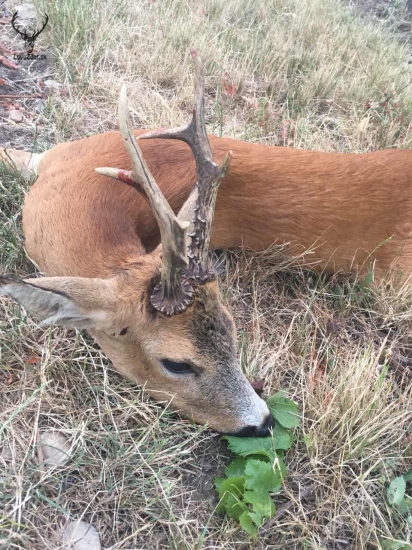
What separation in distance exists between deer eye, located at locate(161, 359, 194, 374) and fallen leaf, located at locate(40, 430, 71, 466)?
620 millimetres

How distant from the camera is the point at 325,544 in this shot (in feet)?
9.04

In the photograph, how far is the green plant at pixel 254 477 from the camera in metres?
2.62

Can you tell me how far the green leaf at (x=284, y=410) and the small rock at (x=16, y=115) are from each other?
3.15m

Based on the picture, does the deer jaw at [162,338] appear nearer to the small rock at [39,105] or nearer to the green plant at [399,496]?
the green plant at [399,496]

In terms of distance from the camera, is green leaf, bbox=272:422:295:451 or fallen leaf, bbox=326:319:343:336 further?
→ fallen leaf, bbox=326:319:343:336

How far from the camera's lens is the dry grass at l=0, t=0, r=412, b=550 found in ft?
8.77

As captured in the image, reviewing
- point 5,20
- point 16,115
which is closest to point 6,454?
point 16,115

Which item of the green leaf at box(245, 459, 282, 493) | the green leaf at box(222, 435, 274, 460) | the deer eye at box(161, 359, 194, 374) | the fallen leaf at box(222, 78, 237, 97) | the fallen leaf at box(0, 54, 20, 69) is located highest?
the fallen leaf at box(0, 54, 20, 69)

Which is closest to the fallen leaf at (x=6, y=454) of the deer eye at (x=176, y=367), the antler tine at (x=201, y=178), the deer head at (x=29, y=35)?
the deer eye at (x=176, y=367)

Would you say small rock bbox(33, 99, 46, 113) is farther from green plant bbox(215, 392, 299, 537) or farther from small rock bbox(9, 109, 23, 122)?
green plant bbox(215, 392, 299, 537)

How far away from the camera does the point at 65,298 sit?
2.50 metres

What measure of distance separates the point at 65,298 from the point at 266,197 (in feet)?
5.53

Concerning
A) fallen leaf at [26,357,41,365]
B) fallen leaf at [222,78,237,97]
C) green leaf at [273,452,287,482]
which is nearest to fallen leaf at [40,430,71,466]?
fallen leaf at [26,357,41,365]

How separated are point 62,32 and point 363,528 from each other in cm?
497
